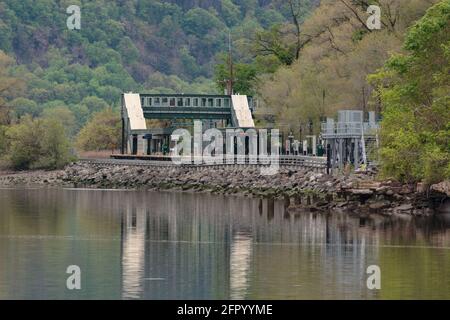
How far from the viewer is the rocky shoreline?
93062 mm

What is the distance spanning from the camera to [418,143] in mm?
89625

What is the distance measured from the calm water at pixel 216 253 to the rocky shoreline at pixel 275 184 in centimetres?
367

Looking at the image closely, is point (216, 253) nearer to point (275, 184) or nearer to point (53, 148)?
point (275, 184)

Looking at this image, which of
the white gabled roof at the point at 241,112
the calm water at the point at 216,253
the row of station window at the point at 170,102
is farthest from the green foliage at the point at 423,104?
the row of station window at the point at 170,102

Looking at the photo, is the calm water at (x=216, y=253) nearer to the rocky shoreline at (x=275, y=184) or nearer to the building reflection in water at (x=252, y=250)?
the building reflection in water at (x=252, y=250)

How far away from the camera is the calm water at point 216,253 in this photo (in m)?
55.4

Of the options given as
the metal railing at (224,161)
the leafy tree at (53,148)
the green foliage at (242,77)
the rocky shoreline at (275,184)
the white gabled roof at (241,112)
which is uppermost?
the green foliage at (242,77)

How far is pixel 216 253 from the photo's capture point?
224ft

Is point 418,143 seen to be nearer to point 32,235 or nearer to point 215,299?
point 32,235

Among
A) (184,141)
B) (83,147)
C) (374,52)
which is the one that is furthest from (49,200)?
(83,147)

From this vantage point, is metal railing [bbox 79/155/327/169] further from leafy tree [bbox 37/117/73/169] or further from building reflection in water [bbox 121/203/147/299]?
building reflection in water [bbox 121/203/147/299]

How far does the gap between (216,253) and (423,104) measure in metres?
27.5
